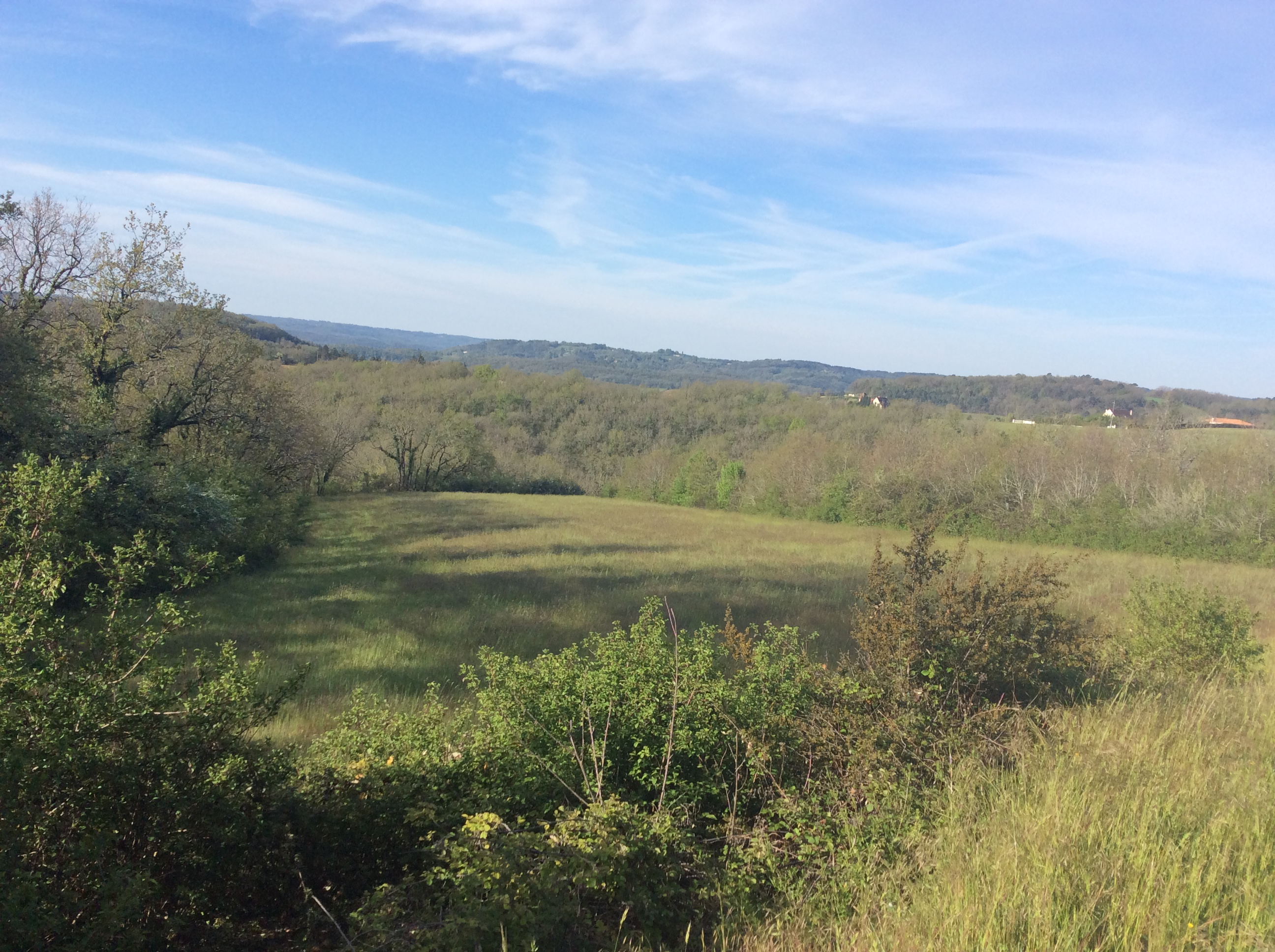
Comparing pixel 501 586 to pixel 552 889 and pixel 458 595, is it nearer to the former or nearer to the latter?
pixel 458 595

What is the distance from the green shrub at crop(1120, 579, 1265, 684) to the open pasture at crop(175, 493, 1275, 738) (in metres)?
1.76

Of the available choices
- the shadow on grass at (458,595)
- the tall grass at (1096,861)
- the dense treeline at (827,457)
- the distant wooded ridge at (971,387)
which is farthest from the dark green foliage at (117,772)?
the distant wooded ridge at (971,387)

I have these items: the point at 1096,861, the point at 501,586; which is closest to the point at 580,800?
the point at 1096,861

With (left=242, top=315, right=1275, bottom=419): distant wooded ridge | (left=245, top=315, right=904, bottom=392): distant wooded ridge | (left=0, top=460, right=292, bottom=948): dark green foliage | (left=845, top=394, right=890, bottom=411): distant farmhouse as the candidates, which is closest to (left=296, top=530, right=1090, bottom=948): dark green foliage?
(left=0, top=460, right=292, bottom=948): dark green foliage

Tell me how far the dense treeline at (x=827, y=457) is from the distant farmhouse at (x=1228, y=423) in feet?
15.0

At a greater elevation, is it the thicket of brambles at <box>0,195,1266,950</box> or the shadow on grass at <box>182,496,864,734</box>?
the thicket of brambles at <box>0,195,1266,950</box>

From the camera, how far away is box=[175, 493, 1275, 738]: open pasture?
31.6ft

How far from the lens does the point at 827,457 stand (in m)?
46.8

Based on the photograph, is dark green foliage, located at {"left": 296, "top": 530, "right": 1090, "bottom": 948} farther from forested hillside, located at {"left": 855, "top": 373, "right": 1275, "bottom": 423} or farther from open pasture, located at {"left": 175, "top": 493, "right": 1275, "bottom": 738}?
forested hillside, located at {"left": 855, "top": 373, "right": 1275, "bottom": 423}

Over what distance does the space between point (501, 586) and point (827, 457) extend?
1333 inches

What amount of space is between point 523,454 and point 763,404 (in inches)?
1125

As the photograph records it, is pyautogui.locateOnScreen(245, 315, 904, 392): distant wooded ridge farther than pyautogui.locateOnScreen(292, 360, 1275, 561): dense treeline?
Yes

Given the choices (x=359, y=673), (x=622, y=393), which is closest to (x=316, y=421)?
(x=359, y=673)

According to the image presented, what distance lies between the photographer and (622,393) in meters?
88.5
